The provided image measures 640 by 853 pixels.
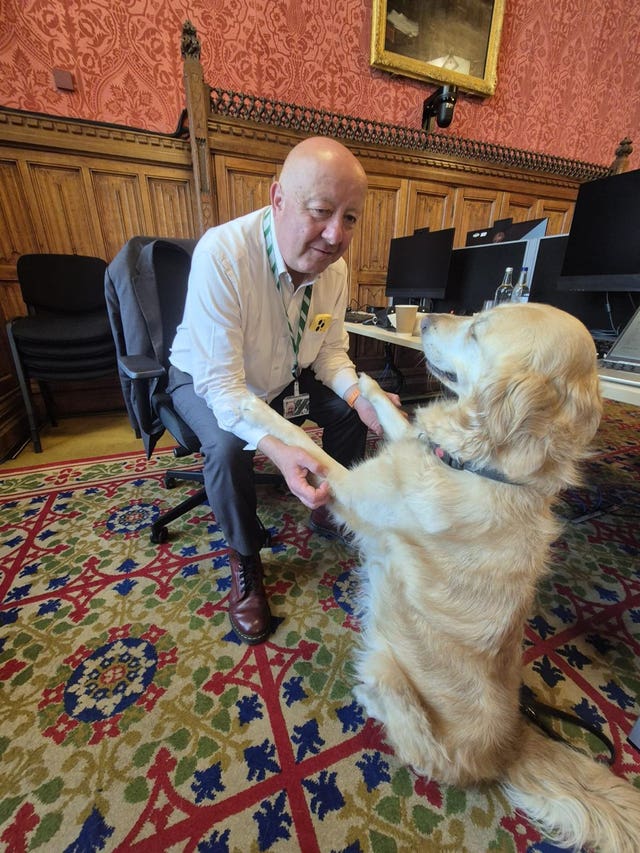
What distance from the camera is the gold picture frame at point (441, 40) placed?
3.02 m

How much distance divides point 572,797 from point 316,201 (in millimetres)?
1538

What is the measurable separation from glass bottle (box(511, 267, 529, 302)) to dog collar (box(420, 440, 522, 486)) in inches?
59.5

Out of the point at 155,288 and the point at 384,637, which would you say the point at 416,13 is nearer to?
the point at 155,288

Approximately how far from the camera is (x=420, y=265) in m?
2.68

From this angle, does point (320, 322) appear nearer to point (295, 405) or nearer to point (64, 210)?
point (295, 405)

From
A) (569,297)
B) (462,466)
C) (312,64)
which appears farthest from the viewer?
(312,64)

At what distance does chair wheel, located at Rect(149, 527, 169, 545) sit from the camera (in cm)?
154

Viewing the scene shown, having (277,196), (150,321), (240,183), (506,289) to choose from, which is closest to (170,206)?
(240,183)

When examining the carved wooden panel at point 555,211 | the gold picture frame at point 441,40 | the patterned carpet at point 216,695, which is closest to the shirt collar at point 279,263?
the patterned carpet at point 216,695

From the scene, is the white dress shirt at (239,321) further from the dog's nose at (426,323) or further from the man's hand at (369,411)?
the dog's nose at (426,323)

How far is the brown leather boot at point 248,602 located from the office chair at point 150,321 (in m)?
0.21

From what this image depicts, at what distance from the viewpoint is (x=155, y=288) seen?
54.0 inches

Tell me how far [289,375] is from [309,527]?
75cm

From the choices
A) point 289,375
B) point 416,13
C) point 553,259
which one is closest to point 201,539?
point 289,375
